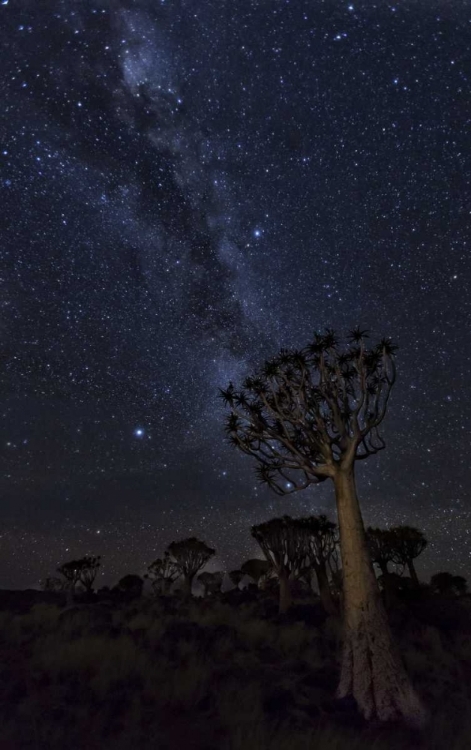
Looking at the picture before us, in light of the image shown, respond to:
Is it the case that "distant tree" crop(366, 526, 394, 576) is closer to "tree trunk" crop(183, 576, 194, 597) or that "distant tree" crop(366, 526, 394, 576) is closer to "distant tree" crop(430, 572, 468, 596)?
"distant tree" crop(430, 572, 468, 596)

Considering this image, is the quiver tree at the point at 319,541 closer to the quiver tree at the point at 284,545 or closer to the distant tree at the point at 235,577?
the quiver tree at the point at 284,545

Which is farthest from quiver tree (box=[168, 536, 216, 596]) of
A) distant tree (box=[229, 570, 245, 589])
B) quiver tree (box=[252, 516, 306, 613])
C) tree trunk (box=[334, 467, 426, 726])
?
tree trunk (box=[334, 467, 426, 726])

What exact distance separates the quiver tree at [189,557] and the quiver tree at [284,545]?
1583 centimetres

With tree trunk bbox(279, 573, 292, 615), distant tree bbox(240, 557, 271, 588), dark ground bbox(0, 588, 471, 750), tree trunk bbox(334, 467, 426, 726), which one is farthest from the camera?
distant tree bbox(240, 557, 271, 588)

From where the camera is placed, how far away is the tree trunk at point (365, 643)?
363 inches

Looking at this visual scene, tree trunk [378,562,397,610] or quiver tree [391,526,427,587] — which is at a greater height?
quiver tree [391,526,427,587]

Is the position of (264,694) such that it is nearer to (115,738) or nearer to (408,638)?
(115,738)

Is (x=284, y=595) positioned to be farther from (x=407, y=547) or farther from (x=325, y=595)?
(x=407, y=547)

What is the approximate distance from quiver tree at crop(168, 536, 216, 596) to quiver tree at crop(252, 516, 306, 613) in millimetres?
15828

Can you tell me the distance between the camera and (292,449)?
11.3 m

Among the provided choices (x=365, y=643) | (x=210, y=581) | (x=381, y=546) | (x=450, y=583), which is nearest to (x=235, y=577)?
(x=210, y=581)

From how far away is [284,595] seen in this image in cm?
→ 2225

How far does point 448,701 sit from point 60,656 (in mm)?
7648

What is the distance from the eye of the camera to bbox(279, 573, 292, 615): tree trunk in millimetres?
21594
